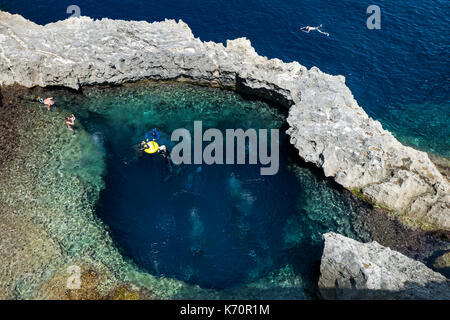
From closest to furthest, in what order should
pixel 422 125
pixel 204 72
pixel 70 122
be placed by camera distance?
pixel 70 122 → pixel 204 72 → pixel 422 125

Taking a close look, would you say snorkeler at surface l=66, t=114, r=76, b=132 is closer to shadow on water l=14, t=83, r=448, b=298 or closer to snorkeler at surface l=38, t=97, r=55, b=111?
shadow on water l=14, t=83, r=448, b=298

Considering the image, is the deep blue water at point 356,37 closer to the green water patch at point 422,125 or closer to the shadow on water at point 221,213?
A: the green water patch at point 422,125

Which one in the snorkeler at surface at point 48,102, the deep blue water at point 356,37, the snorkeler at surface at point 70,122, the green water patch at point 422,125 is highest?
the deep blue water at point 356,37

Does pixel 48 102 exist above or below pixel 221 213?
above

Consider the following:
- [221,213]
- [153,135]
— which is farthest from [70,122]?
[221,213]

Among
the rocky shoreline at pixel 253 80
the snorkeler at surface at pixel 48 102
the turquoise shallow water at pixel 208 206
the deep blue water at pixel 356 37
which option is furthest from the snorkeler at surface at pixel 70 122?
the deep blue water at pixel 356 37

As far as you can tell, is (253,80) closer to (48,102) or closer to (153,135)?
(153,135)
